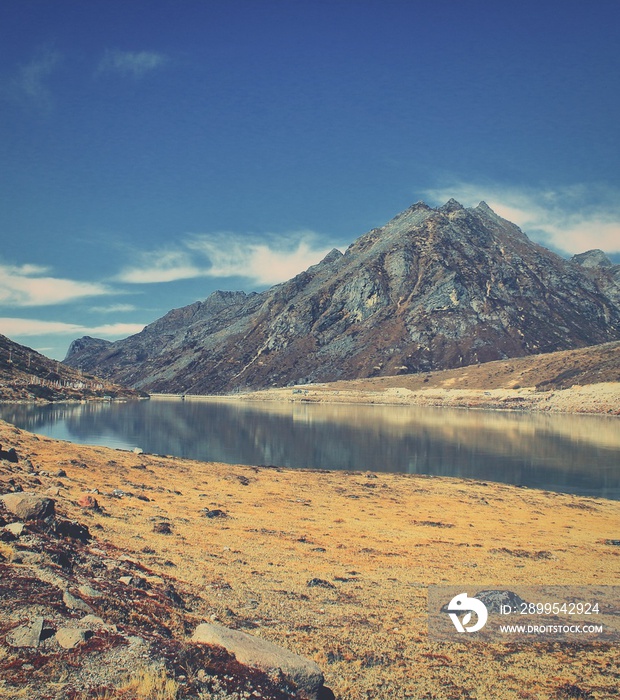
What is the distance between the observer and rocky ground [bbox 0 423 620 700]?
36.4 ft

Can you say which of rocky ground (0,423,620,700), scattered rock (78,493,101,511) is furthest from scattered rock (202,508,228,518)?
scattered rock (78,493,101,511)

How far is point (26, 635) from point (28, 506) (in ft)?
38.0

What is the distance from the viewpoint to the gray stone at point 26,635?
1080 centimetres

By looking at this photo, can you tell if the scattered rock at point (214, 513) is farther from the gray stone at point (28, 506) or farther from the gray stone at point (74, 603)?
the gray stone at point (74, 603)

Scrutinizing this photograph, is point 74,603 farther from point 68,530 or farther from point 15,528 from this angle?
point 68,530

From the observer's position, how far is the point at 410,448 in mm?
87438

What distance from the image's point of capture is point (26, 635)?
11.1 metres

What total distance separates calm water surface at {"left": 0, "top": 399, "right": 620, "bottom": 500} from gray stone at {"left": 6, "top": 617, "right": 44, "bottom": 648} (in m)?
57.3

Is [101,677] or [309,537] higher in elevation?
[101,677]

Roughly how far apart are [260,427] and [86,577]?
105921mm

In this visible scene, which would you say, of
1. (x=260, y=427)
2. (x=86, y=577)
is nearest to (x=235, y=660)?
(x=86, y=577)

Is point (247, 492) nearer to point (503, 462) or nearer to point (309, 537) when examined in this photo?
point (309, 537)

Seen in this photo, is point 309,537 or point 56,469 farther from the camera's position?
point 56,469

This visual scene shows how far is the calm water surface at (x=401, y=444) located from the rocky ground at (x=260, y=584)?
25.4 metres
